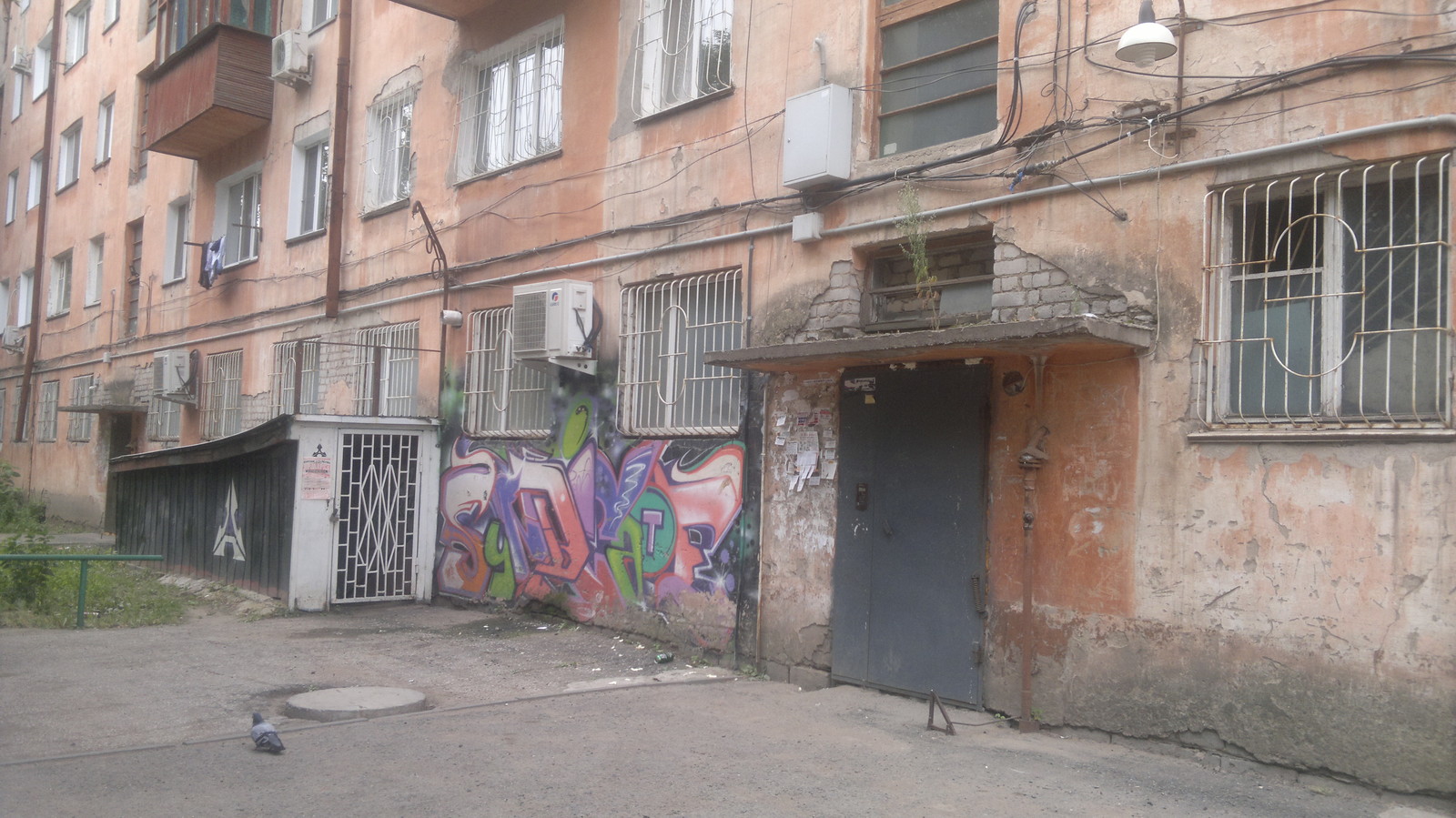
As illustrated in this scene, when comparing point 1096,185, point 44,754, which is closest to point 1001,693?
point 1096,185

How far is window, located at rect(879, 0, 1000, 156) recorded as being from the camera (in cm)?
712

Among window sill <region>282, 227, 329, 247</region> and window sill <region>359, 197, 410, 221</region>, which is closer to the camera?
window sill <region>359, 197, 410, 221</region>

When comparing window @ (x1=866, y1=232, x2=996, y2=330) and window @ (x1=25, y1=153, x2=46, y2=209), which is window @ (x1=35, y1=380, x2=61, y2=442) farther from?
window @ (x1=866, y1=232, x2=996, y2=330)

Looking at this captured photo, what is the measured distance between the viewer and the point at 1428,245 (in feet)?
16.9

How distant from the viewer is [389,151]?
12828 mm

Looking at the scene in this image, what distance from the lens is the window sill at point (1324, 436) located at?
4965 mm

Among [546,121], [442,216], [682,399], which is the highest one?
[546,121]

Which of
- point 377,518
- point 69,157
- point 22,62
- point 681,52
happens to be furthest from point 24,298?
point 681,52

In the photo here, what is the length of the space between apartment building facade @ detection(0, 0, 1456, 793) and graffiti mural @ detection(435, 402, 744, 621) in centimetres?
4

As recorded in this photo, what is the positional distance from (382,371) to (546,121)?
3766 millimetres

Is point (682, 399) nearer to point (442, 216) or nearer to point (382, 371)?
point (442, 216)

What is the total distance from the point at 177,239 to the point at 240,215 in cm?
206

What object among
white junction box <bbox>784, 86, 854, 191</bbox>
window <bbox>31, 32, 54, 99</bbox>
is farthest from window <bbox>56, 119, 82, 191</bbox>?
white junction box <bbox>784, 86, 854, 191</bbox>

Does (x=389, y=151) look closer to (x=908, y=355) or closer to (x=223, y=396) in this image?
(x=223, y=396)
